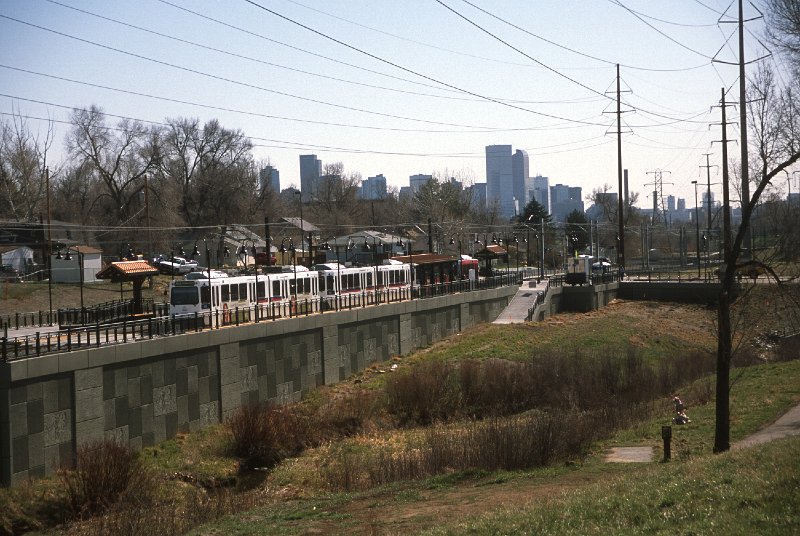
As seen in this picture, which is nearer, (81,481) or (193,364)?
(81,481)

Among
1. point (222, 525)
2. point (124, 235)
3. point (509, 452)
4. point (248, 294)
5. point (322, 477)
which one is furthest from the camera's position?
point (124, 235)

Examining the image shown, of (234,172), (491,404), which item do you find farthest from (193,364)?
(234,172)

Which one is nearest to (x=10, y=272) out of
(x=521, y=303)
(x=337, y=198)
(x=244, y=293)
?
(x=244, y=293)

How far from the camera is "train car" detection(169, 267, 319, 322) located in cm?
3759

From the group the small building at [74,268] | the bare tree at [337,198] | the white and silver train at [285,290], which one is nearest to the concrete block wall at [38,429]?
the white and silver train at [285,290]

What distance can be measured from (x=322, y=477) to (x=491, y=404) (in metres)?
10.9

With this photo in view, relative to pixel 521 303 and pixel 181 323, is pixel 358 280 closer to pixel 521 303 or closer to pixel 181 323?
pixel 521 303

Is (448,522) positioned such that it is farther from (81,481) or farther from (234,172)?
(234,172)

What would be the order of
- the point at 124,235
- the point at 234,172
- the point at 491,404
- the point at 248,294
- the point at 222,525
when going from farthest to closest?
the point at 234,172 < the point at 124,235 < the point at 248,294 < the point at 491,404 < the point at 222,525

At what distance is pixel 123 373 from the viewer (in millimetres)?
28531

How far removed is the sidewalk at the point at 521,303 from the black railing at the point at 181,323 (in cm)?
358

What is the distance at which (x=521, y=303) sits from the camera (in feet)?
211

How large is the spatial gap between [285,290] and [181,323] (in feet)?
43.5

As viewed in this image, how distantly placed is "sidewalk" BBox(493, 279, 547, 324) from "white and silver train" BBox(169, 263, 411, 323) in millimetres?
7535
